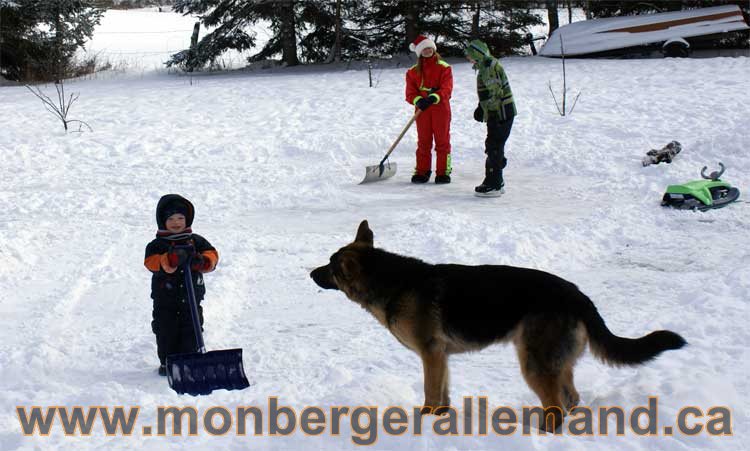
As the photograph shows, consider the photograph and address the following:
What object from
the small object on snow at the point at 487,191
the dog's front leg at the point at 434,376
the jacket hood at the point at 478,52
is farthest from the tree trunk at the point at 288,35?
the dog's front leg at the point at 434,376

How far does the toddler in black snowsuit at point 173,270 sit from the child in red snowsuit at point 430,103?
5.48 m

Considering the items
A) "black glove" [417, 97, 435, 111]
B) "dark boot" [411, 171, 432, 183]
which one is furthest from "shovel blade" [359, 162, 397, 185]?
"black glove" [417, 97, 435, 111]

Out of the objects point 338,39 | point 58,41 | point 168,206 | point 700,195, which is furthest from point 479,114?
point 58,41

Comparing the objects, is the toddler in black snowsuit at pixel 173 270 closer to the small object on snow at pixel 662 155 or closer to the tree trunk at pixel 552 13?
the small object on snow at pixel 662 155

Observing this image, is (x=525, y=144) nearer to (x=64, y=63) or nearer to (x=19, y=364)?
(x=19, y=364)

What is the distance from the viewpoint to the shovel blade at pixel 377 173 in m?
9.90

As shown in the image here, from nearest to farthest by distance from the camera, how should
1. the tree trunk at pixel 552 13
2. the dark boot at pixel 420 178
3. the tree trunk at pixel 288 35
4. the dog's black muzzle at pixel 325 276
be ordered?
the dog's black muzzle at pixel 325 276 → the dark boot at pixel 420 178 → the tree trunk at pixel 288 35 → the tree trunk at pixel 552 13

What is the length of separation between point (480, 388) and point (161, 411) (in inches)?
71.3

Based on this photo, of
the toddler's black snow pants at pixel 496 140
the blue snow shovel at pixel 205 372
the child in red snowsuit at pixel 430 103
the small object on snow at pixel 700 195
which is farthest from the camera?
the child in red snowsuit at pixel 430 103

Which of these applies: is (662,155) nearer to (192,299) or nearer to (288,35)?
(192,299)

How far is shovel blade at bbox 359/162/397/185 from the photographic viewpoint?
32.5 feet

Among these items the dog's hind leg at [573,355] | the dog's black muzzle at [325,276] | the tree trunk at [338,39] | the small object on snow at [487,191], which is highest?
the tree trunk at [338,39]

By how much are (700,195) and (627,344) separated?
203 inches

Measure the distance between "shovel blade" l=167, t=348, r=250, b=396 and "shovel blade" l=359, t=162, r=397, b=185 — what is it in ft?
19.3
